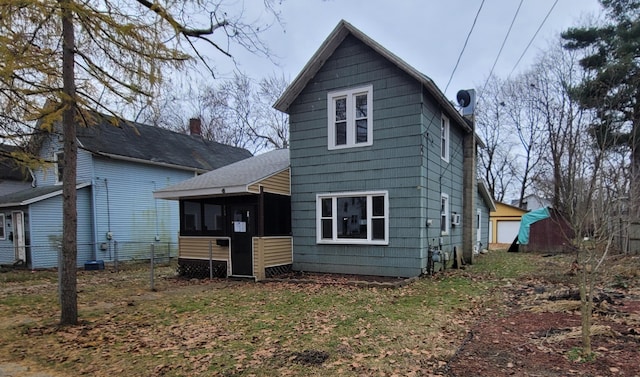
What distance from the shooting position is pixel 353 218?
34.6 ft

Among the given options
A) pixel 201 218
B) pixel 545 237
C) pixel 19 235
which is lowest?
pixel 545 237

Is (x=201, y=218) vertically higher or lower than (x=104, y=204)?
lower

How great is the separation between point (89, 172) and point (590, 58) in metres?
21.6

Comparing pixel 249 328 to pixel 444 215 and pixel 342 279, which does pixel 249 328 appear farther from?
pixel 444 215

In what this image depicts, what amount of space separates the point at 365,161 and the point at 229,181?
12.4 ft

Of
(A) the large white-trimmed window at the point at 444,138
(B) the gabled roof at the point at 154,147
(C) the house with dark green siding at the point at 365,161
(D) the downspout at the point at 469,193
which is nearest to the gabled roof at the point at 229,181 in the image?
(C) the house with dark green siding at the point at 365,161

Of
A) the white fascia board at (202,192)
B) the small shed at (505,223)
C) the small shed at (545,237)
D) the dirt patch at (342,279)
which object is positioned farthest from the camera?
the small shed at (505,223)

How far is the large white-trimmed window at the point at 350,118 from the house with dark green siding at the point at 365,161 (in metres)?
0.03

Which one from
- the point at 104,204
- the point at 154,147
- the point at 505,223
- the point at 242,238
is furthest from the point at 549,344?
the point at 505,223

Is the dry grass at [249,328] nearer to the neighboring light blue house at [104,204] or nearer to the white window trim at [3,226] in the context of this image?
the neighboring light blue house at [104,204]

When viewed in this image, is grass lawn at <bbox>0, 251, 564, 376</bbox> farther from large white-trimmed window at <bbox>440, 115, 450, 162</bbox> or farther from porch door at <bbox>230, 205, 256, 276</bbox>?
large white-trimmed window at <bbox>440, 115, 450, 162</bbox>

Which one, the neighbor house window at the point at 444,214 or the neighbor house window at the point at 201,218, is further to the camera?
the neighbor house window at the point at 444,214

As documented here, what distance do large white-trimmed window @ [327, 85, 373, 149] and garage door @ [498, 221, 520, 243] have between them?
75.8ft

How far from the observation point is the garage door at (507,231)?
28875 mm
